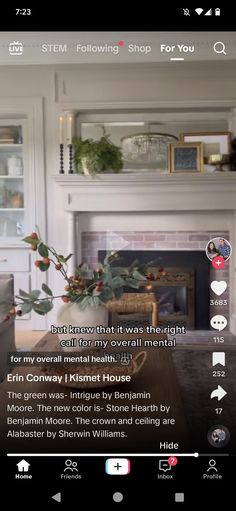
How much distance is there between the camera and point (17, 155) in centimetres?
192

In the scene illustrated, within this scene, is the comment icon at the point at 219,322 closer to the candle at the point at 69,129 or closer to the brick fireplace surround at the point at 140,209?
the brick fireplace surround at the point at 140,209

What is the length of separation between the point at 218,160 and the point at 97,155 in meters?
0.54

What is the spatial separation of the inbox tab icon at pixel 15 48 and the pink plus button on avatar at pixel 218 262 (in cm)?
32

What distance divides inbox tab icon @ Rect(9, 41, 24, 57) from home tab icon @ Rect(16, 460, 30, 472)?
438mm

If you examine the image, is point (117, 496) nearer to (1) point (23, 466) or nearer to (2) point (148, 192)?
(1) point (23, 466)

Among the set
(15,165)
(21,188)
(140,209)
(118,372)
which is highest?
(15,165)

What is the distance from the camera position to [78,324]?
23.4 inches

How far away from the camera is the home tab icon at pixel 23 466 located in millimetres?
428

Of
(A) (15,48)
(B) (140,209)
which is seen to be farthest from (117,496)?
(B) (140,209)

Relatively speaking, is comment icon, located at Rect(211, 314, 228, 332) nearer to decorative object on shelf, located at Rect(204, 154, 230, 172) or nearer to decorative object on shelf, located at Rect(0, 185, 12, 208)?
decorative object on shelf, located at Rect(204, 154, 230, 172)

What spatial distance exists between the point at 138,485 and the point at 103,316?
28 centimetres

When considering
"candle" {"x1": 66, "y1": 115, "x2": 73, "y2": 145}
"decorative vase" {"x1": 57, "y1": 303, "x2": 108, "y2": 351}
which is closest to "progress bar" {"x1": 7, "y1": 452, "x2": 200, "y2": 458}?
"decorative vase" {"x1": 57, "y1": 303, "x2": 108, "y2": 351}
